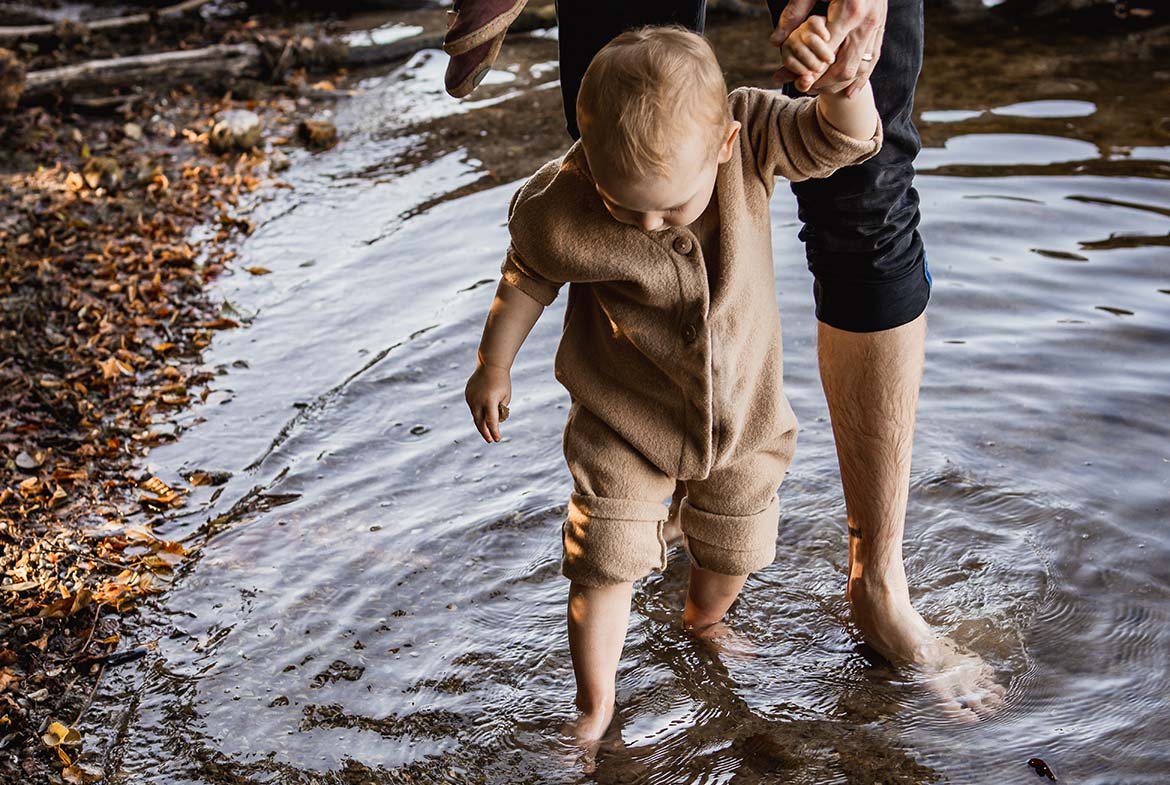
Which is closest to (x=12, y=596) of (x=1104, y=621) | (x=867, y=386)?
(x=867, y=386)

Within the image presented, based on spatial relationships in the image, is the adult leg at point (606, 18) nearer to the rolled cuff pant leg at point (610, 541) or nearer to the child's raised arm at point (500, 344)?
the child's raised arm at point (500, 344)

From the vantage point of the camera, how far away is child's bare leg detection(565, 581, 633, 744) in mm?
2107

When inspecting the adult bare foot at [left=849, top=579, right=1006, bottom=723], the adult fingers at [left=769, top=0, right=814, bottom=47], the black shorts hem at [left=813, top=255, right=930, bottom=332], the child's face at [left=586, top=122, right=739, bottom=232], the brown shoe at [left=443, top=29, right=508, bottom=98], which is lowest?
the adult bare foot at [left=849, top=579, right=1006, bottom=723]

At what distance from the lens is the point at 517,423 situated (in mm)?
3326

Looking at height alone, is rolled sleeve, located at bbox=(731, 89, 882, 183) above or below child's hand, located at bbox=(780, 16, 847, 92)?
below

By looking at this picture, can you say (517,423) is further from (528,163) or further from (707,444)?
(528,163)

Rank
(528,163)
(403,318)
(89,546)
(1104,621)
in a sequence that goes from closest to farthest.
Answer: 1. (1104,621)
2. (89,546)
3. (403,318)
4. (528,163)

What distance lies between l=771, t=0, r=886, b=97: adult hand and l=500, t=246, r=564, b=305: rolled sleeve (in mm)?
557

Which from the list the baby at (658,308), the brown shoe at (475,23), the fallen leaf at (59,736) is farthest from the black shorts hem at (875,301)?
the fallen leaf at (59,736)

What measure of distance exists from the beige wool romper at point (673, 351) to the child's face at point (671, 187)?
9 centimetres

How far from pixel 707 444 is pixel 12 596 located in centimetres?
171

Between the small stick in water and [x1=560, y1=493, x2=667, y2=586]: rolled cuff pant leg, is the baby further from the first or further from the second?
the small stick in water

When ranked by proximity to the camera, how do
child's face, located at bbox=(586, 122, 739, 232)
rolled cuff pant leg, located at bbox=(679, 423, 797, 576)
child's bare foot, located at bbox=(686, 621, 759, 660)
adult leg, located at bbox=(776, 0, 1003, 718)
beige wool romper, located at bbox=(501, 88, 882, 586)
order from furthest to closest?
1. child's bare foot, located at bbox=(686, 621, 759, 660)
2. rolled cuff pant leg, located at bbox=(679, 423, 797, 576)
3. adult leg, located at bbox=(776, 0, 1003, 718)
4. beige wool romper, located at bbox=(501, 88, 882, 586)
5. child's face, located at bbox=(586, 122, 739, 232)

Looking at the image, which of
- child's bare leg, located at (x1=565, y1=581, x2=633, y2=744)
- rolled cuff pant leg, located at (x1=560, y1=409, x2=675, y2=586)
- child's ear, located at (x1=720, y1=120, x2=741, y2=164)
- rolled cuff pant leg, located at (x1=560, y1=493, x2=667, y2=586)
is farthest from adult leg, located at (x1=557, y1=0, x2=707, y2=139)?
child's bare leg, located at (x1=565, y1=581, x2=633, y2=744)
